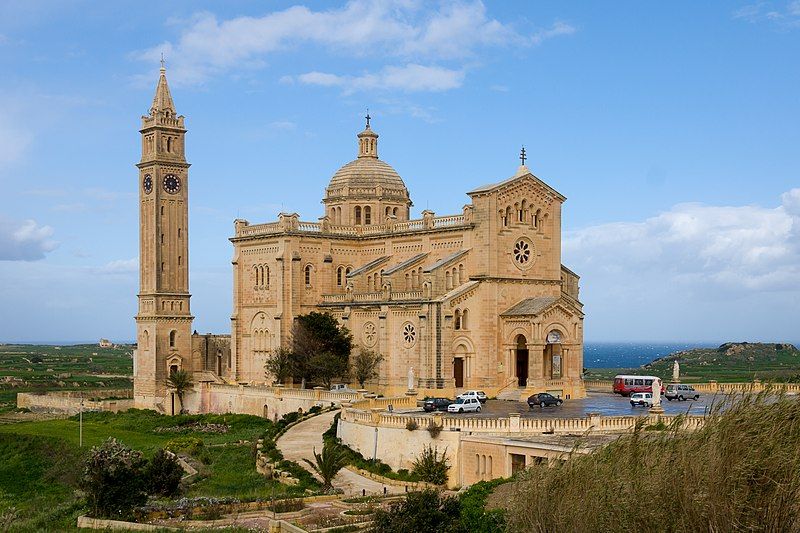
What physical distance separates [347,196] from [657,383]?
35126mm

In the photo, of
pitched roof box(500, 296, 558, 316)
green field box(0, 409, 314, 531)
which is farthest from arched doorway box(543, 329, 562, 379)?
green field box(0, 409, 314, 531)

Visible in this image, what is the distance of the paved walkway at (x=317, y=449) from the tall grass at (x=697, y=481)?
17.9m

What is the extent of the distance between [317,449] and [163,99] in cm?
3765

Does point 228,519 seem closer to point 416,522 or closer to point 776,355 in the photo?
point 416,522

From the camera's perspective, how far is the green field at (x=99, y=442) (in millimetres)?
45906

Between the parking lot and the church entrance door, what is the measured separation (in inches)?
158

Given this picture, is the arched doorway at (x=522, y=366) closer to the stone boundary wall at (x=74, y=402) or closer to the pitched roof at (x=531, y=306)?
the pitched roof at (x=531, y=306)

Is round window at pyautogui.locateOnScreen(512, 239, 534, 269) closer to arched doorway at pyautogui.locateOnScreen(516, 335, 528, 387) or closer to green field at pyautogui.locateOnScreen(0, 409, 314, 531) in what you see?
arched doorway at pyautogui.locateOnScreen(516, 335, 528, 387)

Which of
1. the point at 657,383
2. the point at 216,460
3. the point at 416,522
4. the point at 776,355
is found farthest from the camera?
the point at 776,355

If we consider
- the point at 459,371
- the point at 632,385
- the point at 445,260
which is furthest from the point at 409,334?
the point at 632,385

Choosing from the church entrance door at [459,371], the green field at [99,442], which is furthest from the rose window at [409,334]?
the green field at [99,442]

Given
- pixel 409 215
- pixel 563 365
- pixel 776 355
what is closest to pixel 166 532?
pixel 563 365

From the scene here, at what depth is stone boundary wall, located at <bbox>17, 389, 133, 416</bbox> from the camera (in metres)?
80.4

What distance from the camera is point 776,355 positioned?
184 meters
